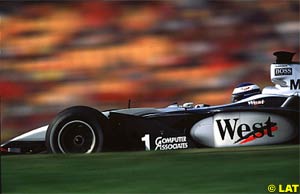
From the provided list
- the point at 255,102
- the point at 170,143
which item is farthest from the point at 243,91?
the point at 170,143

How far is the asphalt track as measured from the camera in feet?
19.1

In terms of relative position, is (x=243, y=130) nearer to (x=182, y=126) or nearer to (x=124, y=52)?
(x=182, y=126)

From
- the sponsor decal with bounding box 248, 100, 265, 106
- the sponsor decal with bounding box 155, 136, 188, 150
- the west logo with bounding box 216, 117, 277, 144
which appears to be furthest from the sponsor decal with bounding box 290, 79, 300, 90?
the sponsor decal with bounding box 155, 136, 188, 150

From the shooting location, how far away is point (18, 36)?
6277mm

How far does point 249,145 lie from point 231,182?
0.75 meters

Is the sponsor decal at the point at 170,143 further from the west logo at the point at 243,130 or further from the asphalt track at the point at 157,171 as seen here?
the west logo at the point at 243,130

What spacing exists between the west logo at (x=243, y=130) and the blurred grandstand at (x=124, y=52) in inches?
9.4

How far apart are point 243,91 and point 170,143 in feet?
2.94

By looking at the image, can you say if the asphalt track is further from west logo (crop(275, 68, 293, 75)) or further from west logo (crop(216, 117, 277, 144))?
west logo (crop(275, 68, 293, 75))

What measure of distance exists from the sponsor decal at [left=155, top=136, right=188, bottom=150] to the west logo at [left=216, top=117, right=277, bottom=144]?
1.29 ft

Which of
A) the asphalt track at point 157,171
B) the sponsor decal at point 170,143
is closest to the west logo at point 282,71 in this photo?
the asphalt track at point 157,171

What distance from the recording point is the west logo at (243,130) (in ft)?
21.6

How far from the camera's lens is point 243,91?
6.54m

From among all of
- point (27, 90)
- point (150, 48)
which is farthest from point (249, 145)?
point (27, 90)
